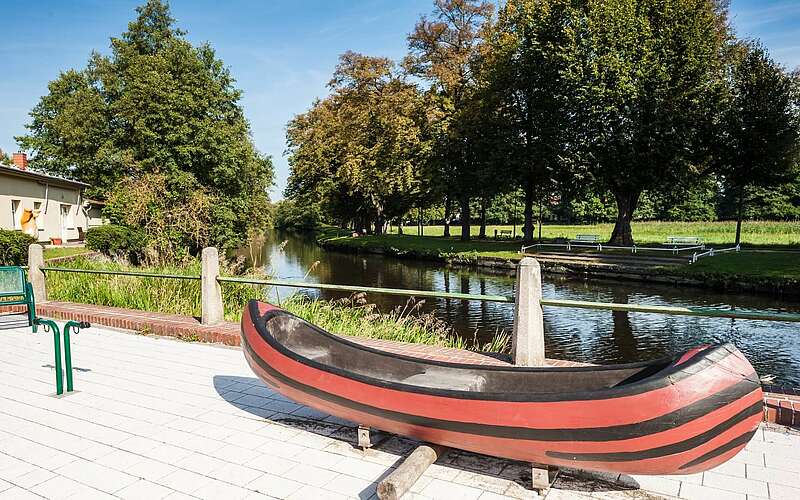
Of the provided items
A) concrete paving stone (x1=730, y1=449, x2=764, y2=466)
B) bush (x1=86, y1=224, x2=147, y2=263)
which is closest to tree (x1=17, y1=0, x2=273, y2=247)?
bush (x1=86, y1=224, x2=147, y2=263)

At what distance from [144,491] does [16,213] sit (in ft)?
83.0

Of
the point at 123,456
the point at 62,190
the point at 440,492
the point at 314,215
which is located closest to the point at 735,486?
the point at 440,492

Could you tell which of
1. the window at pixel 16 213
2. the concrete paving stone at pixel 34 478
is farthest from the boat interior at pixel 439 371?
the window at pixel 16 213

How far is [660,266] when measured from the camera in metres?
20.0

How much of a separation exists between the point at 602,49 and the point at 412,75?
Result: 1401 cm

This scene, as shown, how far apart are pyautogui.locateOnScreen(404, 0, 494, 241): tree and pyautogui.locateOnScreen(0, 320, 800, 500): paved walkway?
91.3ft

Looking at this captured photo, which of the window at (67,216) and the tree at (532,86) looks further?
the window at (67,216)

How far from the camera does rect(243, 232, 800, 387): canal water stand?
10555mm

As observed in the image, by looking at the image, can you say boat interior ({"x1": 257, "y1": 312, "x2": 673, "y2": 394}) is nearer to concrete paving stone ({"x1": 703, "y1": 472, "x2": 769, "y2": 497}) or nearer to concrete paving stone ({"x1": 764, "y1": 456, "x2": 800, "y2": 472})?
concrete paving stone ({"x1": 703, "y1": 472, "x2": 769, "y2": 497})

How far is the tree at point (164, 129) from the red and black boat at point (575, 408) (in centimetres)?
2076

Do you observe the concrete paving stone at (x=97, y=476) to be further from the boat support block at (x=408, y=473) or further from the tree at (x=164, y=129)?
the tree at (x=164, y=129)

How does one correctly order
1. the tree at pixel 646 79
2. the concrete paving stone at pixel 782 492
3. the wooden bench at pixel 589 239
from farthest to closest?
the wooden bench at pixel 589 239 → the tree at pixel 646 79 → the concrete paving stone at pixel 782 492

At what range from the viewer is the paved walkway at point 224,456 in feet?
10.9

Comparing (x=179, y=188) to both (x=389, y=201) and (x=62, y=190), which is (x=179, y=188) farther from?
(x=389, y=201)
